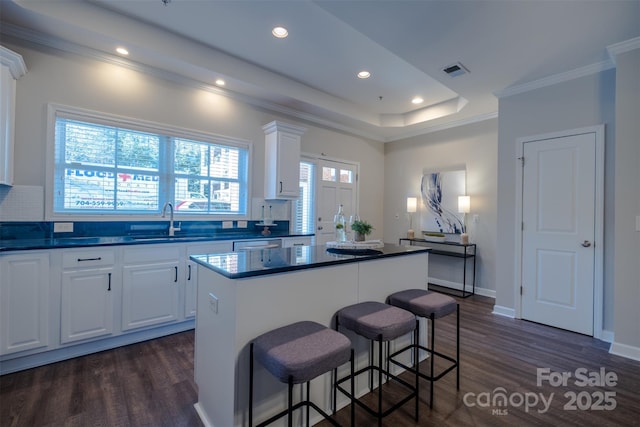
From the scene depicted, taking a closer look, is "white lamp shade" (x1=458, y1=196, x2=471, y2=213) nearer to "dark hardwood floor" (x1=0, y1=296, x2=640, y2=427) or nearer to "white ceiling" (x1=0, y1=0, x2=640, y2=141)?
"white ceiling" (x1=0, y1=0, x2=640, y2=141)

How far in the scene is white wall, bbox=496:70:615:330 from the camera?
3.03 metres

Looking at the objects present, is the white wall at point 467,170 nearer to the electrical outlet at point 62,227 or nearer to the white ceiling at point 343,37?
the white ceiling at point 343,37

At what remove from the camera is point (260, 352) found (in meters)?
1.41

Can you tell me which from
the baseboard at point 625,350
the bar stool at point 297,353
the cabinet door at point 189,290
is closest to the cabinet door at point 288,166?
the cabinet door at point 189,290

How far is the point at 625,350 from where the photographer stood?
8.79 feet

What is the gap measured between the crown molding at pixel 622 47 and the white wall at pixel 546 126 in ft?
1.12

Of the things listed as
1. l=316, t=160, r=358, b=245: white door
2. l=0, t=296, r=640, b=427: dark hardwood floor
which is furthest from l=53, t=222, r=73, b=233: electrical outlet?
l=316, t=160, r=358, b=245: white door

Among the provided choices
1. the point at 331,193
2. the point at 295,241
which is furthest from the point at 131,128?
the point at 331,193

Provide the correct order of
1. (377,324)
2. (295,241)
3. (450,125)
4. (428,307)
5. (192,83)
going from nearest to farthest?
(377,324), (428,307), (192,83), (295,241), (450,125)

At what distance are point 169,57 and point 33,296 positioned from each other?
2.51 metres

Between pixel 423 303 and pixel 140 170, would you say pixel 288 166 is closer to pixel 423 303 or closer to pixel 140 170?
pixel 140 170

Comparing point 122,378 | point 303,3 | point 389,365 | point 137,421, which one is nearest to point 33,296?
point 122,378

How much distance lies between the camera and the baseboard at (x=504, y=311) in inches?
144

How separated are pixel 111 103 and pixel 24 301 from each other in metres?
2.05
